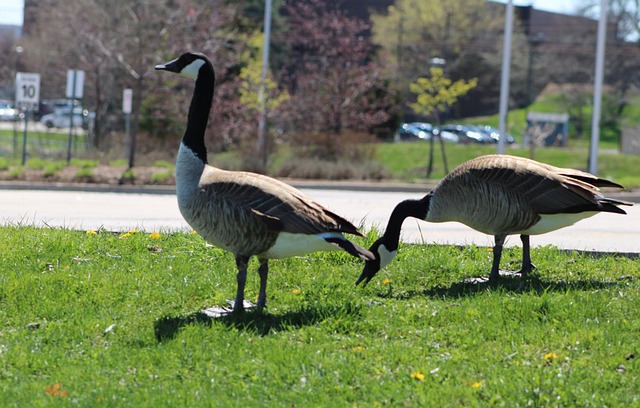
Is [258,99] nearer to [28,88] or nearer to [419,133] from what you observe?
[28,88]

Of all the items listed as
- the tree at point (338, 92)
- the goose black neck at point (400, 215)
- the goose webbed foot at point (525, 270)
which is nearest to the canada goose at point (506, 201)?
the goose black neck at point (400, 215)

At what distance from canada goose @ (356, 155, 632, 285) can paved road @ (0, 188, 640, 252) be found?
176 cm

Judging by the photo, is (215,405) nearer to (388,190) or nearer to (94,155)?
(388,190)

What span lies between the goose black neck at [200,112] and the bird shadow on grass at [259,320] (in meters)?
1.28

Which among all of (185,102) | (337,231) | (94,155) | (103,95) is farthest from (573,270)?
(103,95)

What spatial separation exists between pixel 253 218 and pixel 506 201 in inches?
93.2

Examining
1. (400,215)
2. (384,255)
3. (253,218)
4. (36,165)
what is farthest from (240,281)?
(36,165)

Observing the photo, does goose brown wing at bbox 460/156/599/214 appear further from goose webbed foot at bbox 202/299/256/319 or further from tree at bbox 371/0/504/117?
tree at bbox 371/0/504/117

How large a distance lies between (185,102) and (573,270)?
24.0 metres

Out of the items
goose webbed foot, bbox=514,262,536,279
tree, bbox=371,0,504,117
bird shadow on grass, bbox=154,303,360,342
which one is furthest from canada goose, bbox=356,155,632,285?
tree, bbox=371,0,504,117

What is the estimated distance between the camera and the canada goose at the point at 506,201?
7.51 metres

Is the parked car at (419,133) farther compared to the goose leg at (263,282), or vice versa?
the parked car at (419,133)

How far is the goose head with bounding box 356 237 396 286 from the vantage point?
23.4ft

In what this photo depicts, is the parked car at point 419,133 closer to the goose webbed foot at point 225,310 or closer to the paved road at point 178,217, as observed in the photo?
the paved road at point 178,217
